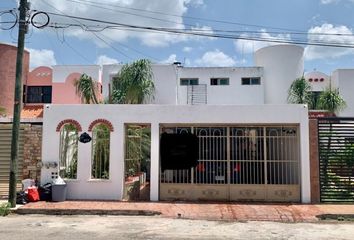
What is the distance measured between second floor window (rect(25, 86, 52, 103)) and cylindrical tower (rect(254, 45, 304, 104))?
16210 mm

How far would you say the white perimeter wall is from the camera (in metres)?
14.3

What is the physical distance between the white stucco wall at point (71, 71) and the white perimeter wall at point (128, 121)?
1664cm

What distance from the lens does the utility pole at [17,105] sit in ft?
43.2

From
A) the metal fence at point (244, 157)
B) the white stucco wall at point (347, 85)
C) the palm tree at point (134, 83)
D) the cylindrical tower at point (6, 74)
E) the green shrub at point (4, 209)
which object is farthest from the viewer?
the cylindrical tower at point (6, 74)

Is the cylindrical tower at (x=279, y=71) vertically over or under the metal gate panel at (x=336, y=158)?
over

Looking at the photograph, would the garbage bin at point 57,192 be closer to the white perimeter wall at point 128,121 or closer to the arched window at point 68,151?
the white perimeter wall at point 128,121

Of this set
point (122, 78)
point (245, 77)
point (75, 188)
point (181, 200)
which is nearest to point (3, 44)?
point (122, 78)

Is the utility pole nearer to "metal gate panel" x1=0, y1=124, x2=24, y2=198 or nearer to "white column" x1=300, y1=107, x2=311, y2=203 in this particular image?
"metal gate panel" x1=0, y1=124, x2=24, y2=198

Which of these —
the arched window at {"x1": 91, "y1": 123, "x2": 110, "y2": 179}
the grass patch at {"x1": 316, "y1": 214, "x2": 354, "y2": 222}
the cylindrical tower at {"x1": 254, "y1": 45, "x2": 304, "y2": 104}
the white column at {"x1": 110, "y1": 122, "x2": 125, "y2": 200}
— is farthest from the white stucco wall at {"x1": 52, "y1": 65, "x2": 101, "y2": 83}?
the grass patch at {"x1": 316, "y1": 214, "x2": 354, "y2": 222}

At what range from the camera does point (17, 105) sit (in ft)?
43.9

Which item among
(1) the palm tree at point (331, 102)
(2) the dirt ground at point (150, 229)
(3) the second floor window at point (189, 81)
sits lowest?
(2) the dirt ground at point (150, 229)

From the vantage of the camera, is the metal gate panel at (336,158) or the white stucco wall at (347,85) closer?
the metal gate panel at (336,158)

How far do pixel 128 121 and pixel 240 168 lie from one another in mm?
4183

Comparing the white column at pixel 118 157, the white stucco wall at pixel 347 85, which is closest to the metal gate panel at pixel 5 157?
the white column at pixel 118 157
